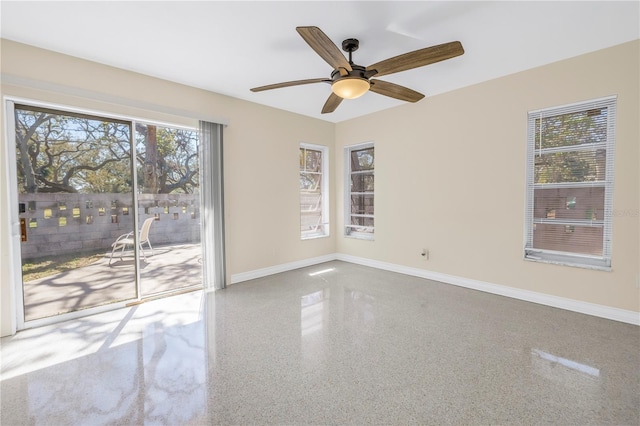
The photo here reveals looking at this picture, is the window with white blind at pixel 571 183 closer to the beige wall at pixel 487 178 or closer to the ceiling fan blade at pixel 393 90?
the beige wall at pixel 487 178

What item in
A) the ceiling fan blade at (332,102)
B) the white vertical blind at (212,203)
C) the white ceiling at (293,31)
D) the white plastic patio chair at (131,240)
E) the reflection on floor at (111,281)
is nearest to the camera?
the white ceiling at (293,31)

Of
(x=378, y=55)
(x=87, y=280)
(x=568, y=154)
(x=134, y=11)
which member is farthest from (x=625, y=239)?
(x=87, y=280)

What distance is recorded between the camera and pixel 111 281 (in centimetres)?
319

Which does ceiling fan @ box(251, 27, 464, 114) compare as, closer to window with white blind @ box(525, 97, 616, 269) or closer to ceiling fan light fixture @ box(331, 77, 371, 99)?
ceiling fan light fixture @ box(331, 77, 371, 99)

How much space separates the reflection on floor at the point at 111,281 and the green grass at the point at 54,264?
46mm

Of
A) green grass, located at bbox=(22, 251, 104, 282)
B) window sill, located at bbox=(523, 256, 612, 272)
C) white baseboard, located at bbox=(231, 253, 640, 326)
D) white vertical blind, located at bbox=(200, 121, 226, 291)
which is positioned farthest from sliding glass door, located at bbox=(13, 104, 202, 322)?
window sill, located at bbox=(523, 256, 612, 272)

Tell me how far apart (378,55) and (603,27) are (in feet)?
6.20

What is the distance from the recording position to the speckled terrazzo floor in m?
1.65

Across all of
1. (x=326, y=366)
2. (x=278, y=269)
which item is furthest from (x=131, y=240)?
(x=326, y=366)

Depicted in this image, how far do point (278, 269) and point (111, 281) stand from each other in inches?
86.4

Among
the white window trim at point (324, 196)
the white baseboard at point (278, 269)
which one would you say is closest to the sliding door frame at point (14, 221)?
the white baseboard at point (278, 269)

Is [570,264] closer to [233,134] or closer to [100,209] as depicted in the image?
[233,134]

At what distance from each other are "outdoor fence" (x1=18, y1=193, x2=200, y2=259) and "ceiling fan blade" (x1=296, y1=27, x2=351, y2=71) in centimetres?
254

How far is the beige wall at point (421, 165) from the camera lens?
107 inches
